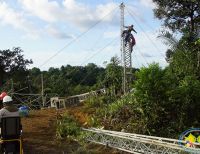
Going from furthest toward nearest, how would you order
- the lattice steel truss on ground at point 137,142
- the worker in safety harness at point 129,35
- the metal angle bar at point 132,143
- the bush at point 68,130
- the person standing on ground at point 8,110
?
1. the worker in safety harness at point 129,35
2. the bush at point 68,130
3. the metal angle bar at point 132,143
4. the lattice steel truss on ground at point 137,142
5. the person standing on ground at point 8,110

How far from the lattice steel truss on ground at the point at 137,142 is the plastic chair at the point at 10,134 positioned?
11.3 ft

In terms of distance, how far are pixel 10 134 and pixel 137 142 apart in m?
3.68

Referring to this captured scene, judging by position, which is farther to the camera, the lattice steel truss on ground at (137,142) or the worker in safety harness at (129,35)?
the worker in safety harness at (129,35)

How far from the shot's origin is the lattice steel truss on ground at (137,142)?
10297 millimetres

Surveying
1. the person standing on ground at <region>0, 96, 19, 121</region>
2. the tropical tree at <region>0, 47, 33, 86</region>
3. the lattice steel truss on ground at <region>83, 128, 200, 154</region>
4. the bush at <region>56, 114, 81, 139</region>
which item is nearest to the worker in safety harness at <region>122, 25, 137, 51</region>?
the bush at <region>56, 114, 81, 139</region>

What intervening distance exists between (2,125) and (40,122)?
5.89 metres

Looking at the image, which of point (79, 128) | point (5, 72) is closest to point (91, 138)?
point (79, 128)

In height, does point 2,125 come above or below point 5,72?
below

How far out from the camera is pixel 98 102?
16.4 meters

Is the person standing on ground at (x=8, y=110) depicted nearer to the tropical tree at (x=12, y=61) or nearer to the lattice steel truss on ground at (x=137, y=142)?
the lattice steel truss on ground at (x=137, y=142)

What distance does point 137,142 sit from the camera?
11273 mm

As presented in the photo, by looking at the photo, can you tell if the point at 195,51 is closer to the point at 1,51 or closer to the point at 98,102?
the point at 98,102

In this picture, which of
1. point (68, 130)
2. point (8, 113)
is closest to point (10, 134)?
point (8, 113)

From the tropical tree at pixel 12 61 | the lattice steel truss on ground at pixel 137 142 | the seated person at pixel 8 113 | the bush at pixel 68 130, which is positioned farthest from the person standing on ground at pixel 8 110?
the tropical tree at pixel 12 61
